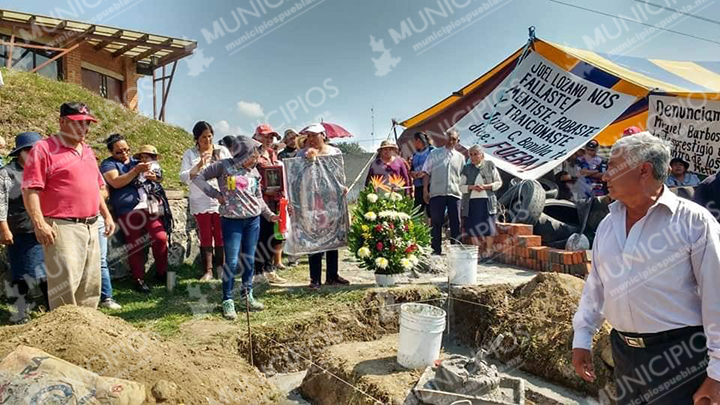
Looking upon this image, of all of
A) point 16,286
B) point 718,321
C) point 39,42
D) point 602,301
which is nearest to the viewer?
point 718,321

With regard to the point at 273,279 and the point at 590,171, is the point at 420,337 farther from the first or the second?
A: the point at 590,171

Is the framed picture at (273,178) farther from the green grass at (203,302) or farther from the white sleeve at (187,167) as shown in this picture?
the green grass at (203,302)

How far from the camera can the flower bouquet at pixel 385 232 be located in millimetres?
5219

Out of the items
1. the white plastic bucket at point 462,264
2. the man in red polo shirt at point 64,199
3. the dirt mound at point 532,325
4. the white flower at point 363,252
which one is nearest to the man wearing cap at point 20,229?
the man in red polo shirt at point 64,199

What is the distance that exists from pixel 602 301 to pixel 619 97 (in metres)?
7.36

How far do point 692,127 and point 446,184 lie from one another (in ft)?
15.8

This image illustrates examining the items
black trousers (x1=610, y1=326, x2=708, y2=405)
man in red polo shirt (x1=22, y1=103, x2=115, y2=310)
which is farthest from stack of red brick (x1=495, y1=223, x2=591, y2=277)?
man in red polo shirt (x1=22, y1=103, x2=115, y2=310)

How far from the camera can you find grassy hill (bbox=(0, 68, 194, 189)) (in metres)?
7.91

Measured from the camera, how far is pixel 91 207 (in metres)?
3.68

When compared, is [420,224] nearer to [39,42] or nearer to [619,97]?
[619,97]

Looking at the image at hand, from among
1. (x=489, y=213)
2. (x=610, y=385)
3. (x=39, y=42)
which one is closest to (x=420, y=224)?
(x=489, y=213)

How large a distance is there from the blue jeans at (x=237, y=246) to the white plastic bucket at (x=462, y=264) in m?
2.04

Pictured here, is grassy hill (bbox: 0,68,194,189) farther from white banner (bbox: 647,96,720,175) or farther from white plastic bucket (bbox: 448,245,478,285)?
white banner (bbox: 647,96,720,175)

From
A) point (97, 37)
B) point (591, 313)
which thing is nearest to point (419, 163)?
point (591, 313)
